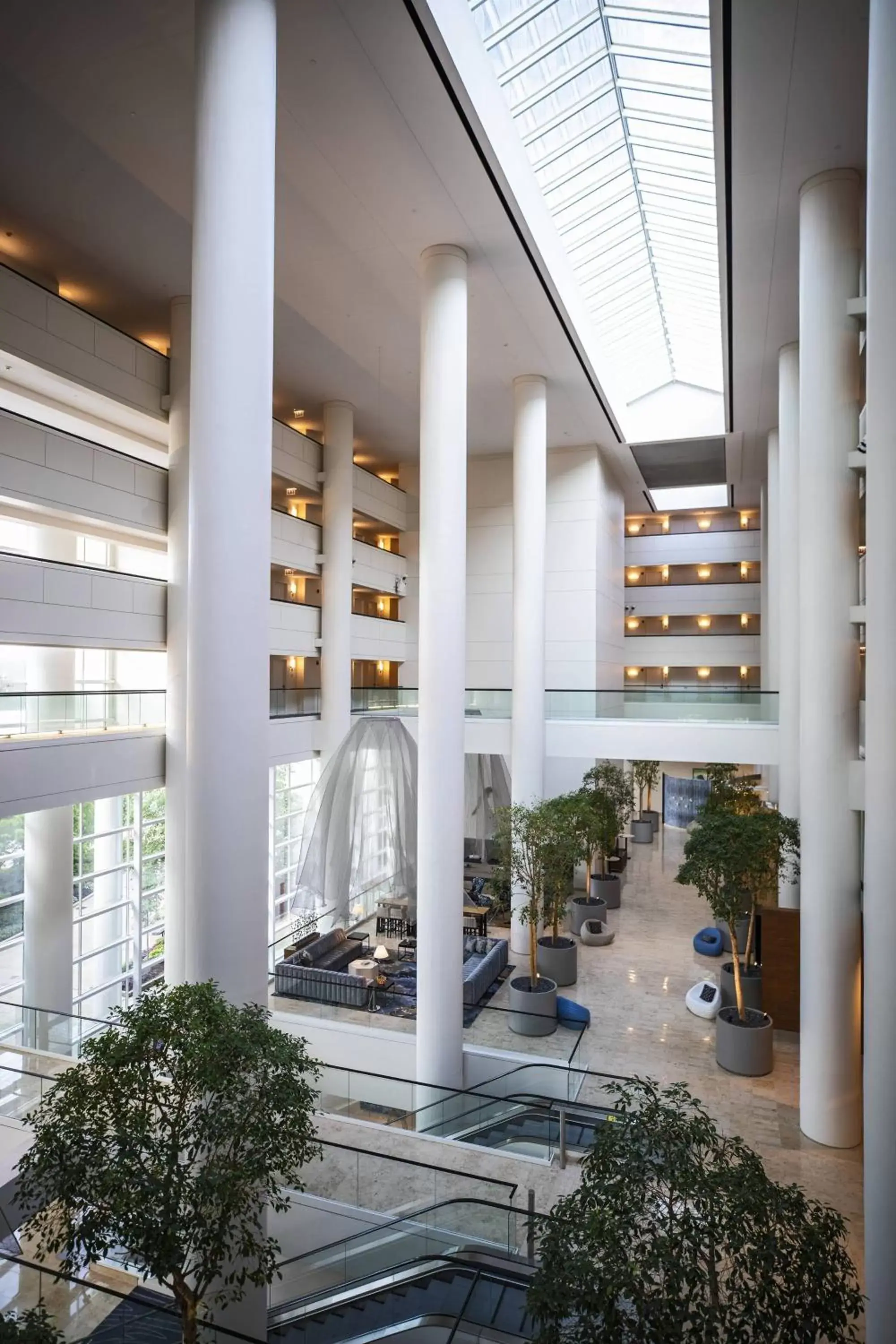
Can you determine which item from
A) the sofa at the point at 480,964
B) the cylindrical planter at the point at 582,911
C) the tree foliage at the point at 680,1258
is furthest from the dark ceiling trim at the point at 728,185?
the sofa at the point at 480,964

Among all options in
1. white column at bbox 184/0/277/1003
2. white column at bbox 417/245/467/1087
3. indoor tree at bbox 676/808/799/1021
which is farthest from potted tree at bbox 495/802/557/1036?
white column at bbox 184/0/277/1003

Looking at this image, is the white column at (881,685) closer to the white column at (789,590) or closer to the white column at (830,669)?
the white column at (830,669)

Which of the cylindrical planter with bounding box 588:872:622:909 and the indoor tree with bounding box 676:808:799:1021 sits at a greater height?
the indoor tree with bounding box 676:808:799:1021

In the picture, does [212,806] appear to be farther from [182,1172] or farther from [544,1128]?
[544,1128]

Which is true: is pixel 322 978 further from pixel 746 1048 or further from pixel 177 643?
pixel 746 1048

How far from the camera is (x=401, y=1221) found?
6902 mm

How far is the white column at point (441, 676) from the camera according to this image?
1111 centimetres

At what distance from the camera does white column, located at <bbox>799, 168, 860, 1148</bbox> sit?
31.1ft

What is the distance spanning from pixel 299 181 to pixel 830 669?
8.64m

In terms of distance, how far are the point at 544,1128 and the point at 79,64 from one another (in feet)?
40.5

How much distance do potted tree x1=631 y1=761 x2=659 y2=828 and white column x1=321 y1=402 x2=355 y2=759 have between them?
10.3 metres

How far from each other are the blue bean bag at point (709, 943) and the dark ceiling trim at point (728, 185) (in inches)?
452

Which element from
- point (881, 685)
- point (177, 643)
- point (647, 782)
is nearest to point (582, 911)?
point (647, 782)

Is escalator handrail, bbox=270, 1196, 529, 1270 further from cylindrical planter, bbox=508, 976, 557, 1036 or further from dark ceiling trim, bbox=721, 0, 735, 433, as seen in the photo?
dark ceiling trim, bbox=721, 0, 735, 433
